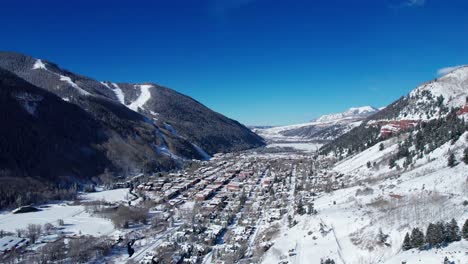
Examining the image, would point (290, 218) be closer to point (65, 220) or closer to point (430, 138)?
point (430, 138)

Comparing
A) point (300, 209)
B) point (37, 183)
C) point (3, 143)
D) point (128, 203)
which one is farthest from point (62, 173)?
point (300, 209)

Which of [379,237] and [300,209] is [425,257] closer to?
[379,237]

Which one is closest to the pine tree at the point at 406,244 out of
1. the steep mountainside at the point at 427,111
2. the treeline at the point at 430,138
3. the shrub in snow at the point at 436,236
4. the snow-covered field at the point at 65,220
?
the shrub in snow at the point at 436,236

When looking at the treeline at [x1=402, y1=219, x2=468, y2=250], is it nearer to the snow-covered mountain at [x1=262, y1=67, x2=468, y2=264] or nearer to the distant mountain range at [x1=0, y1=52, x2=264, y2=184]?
the snow-covered mountain at [x1=262, y1=67, x2=468, y2=264]

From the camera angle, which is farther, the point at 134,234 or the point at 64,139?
the point at 64,139

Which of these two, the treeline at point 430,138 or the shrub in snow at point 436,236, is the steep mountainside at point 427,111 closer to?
the treeline at point 430,138

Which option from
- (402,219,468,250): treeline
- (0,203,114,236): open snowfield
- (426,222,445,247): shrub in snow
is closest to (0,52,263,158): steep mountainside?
(0,203,114,236): open snowfield
